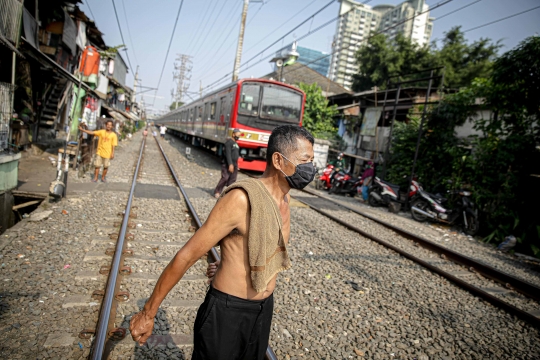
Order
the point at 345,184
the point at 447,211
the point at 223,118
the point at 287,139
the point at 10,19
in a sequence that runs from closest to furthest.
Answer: the point at 287,139, the point at 10,19, the point at 447,211, the point at 345,184, the point at 223,118

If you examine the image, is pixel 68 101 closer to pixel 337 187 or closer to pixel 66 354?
pixel 337 187

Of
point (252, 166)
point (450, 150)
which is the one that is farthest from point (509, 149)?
point (252, 166)

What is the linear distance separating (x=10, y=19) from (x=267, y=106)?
7.63m

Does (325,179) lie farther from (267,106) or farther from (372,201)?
(267,106)

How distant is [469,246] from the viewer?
294 inches

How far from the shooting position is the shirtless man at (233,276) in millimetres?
1571

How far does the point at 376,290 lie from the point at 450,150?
757cm

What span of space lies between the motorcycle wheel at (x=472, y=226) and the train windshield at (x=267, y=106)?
6649mm

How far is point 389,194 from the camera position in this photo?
416 inches

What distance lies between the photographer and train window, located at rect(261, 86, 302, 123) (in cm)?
1270

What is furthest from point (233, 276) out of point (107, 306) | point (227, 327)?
point (107, 306)

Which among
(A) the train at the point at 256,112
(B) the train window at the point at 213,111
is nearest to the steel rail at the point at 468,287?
(A) the train at the point at 256,112

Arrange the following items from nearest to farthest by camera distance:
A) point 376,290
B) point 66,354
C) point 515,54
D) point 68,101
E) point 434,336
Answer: point 66,354 → point 434,336 → point 376,290 → point 515,54 → point 68,101

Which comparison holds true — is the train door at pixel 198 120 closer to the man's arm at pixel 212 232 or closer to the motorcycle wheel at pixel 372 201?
the motorcycle wheel at pixel 372 201
